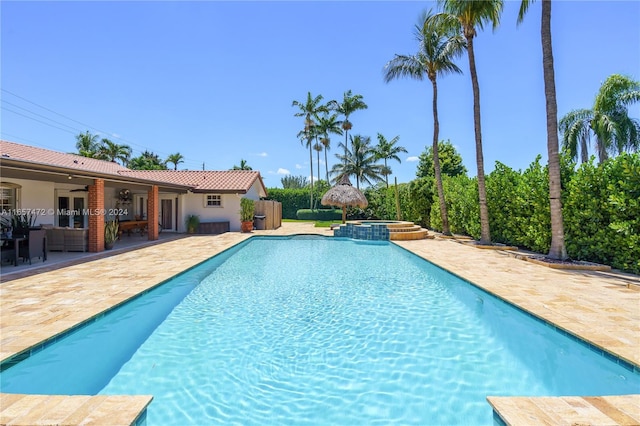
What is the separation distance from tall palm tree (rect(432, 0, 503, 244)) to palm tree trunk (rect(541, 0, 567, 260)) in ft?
9.98

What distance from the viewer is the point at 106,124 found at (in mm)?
40781

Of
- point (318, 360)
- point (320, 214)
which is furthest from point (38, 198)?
point (320, 214)

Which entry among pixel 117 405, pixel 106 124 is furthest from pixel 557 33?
pixel 106 124

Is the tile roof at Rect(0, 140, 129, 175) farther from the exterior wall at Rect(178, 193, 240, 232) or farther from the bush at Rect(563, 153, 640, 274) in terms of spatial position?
the bush at Rect(563, 153, 640, 274)

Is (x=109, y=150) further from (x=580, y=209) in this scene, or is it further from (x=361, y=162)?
(x=580, y=209)

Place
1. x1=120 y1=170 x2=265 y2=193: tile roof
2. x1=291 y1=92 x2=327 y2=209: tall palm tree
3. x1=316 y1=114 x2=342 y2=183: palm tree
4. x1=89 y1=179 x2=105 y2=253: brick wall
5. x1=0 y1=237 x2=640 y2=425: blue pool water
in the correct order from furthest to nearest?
x1=316 y1=114 x2=342 y2=183: palm tree → x1=291 y1=92 x2=327 y2=209: tall palm tree → x1=120 y1=170 x2=265 y2=193: tile roof → x1=89 y1=179 x2=105 y2=253: brick wall → x1=0 y1=237 x2=640 y2=425: blue pool water

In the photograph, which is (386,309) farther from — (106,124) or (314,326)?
(106,124)

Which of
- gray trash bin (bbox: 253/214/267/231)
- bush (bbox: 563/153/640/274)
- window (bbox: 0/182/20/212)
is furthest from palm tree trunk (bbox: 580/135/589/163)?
window (bbox: 0/182/20/212)

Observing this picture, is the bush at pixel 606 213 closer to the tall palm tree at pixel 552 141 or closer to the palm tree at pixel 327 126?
the tall palm tree at pixel 552 141

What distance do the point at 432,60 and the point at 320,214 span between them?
1964 cm

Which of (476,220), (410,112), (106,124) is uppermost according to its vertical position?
(106,124)

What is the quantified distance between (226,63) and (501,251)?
19.5m

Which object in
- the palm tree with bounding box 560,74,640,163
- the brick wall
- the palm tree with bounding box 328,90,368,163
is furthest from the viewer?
the palm tree with bounding box 328,90,368,163

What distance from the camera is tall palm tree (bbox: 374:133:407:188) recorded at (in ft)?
121
